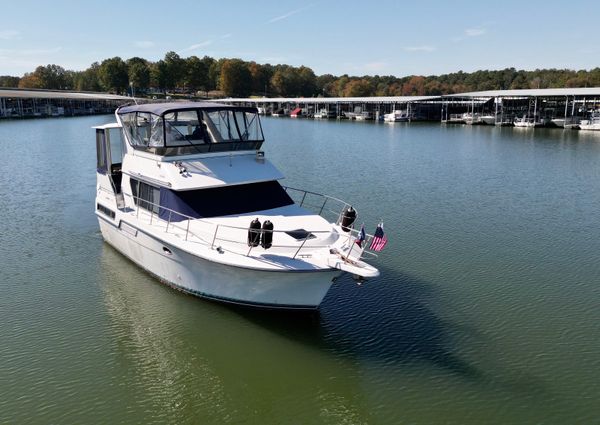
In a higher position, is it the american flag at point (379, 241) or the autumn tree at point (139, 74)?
the autumn tree at point (139, 74)

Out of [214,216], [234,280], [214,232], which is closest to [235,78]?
[214,216]

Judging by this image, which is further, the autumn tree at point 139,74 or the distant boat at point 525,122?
the autumn tree at point 139,74

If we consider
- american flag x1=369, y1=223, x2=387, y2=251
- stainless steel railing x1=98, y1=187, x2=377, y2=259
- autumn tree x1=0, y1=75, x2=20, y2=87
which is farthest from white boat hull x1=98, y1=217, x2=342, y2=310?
autumn tree x1=0, y1=75, x2=20, y2=87

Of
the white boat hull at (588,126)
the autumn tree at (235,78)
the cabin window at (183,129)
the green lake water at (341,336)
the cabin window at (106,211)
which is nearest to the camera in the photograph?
the green lake water at (341,336)

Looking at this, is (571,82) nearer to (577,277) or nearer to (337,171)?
(337,171)

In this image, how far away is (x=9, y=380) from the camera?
36.6 ft

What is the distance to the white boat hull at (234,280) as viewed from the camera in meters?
12.2

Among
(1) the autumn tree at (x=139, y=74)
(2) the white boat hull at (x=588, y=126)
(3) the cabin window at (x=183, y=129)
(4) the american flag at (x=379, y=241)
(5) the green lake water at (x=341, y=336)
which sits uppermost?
(1) the autumn tree at (x=139, y=74)

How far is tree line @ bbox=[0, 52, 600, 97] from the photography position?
465ft

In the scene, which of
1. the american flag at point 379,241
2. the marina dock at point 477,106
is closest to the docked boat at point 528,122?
the marina dock at point 477,106

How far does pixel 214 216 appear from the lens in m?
14.8

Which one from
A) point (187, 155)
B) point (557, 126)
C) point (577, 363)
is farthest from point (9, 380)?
point (557, 126)

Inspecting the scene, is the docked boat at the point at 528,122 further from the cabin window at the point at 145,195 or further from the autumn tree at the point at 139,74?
the autumn tree at the point at 139,74

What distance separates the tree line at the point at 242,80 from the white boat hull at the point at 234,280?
131 m
